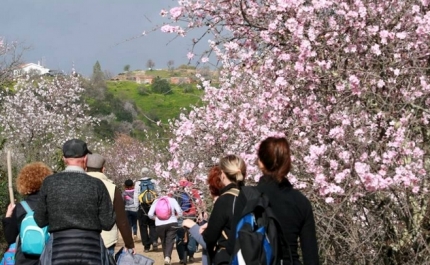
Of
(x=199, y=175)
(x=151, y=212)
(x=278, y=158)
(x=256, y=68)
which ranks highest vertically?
(x=256, y=68)

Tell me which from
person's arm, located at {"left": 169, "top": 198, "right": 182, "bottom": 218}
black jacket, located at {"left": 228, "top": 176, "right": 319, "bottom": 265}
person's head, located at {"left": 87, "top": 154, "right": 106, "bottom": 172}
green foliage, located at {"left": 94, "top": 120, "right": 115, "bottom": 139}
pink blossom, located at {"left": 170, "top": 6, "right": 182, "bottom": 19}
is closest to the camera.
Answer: black jacket, located at {"left": 228, "top": 176, "right": 319, "bottom": 265}

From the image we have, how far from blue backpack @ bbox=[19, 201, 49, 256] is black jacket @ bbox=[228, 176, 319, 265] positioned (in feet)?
6.87

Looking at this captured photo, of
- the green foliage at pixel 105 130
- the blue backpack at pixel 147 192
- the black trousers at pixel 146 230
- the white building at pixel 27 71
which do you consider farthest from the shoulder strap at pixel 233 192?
the green foliage at pixel 105 130

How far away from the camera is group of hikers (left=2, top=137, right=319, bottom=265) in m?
4.31

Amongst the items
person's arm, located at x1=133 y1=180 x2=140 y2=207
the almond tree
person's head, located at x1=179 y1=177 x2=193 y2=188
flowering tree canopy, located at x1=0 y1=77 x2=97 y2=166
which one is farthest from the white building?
the almond tree

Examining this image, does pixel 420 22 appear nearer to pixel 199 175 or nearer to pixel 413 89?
pixel 413 89

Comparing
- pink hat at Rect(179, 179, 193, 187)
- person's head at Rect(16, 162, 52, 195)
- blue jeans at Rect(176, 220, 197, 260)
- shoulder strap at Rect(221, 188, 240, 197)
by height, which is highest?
person's head at Rect(16, 162, 52, 195)

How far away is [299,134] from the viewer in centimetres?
697

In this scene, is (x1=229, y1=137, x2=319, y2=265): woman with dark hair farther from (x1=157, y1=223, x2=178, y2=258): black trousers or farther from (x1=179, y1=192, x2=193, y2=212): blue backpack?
(x1=157, y1=223, x2=178, y2=258): black trousers

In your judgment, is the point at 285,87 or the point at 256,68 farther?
the point at 256,68

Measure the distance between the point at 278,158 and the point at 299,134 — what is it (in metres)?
2.55

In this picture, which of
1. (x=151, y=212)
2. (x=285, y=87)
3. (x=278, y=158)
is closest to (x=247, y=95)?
(x=285, y=87)

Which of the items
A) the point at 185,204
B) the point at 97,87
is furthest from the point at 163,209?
the point at 97,87

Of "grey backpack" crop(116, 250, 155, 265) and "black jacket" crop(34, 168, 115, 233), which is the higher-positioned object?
"black jacket" crop(34, 168, 115, 233)
